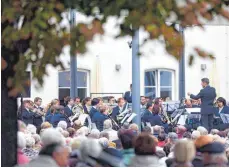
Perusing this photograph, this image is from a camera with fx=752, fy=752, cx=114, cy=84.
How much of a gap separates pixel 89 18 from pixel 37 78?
57 centimetres

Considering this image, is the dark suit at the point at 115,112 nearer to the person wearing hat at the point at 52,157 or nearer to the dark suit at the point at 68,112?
the dark suit at the point at 68,112

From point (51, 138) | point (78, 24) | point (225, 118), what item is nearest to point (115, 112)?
point (225, 118)

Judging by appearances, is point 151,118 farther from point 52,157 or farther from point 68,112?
point 52,157

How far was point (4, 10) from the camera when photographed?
5414 millimetres

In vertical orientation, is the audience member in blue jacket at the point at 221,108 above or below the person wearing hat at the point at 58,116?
above

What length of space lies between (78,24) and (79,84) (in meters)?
23.0

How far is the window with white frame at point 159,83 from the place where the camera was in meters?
29.0

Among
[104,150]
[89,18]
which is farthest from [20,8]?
[104,150]

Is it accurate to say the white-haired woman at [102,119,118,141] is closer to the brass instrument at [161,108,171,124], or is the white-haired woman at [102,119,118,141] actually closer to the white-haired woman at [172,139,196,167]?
the white-haired woman at [172,139,196,167]

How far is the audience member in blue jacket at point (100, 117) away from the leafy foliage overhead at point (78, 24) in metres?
12.5

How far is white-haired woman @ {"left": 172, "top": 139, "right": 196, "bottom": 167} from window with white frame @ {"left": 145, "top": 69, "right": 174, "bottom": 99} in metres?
22.3

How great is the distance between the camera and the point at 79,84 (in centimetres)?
2805

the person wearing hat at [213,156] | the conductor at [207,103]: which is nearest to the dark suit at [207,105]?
the conductor at [207,103]

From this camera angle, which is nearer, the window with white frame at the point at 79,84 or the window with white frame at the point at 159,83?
the window with white frame at the point at 79,84
